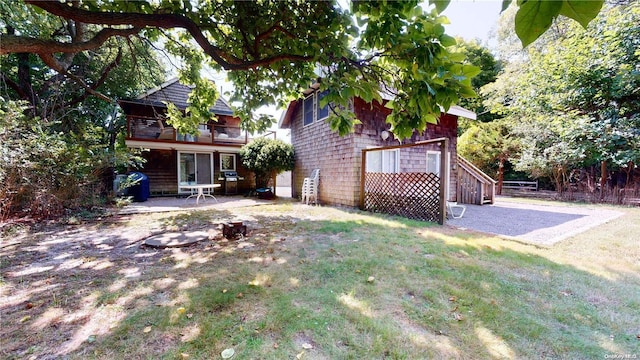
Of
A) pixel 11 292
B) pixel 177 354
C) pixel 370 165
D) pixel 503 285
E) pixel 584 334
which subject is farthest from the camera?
pixel 370 165

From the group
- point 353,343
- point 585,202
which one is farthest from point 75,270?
point 585,202

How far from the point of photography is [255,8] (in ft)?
12.8

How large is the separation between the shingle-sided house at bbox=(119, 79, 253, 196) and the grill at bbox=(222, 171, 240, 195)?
0.16 feet

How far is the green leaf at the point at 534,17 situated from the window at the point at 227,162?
558 inches

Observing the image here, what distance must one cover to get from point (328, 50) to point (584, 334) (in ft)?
11.9

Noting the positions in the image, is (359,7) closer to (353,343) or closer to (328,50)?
(328,50)

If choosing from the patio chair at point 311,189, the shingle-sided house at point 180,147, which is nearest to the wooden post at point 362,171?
the patio chair at point 311,189

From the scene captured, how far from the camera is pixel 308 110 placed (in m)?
10.5

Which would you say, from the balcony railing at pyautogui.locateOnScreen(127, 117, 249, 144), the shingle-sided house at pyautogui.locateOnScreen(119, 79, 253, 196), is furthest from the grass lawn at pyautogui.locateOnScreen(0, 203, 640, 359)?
the shingle-sided house at pyautogui.locateOnScreen(119, 79, 253, 196)

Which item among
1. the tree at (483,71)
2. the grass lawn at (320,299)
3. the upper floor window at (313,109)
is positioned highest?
the tree at (483,71)

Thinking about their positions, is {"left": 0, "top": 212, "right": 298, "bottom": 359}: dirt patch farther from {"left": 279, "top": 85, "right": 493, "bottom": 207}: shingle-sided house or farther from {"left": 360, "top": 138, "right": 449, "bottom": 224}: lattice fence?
{"left": 279, "top": 85, "right": 493, "bottom": 207}: shingle-sided house

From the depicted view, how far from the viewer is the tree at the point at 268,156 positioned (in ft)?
36.7

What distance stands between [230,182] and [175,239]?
29.5ft

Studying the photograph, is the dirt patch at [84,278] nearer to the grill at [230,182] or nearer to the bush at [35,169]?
the bush at [35,169]
